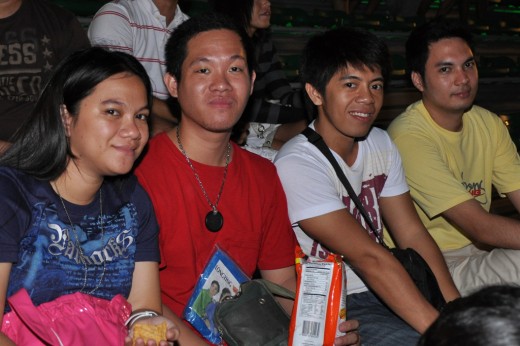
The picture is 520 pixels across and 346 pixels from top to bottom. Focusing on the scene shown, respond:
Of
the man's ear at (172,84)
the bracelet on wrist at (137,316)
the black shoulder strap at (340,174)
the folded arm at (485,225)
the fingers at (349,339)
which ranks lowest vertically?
the fingers at (349,339)

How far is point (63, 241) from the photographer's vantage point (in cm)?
226

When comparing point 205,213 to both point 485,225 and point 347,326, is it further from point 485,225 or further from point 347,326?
point 485,225

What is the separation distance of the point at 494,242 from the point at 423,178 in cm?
42

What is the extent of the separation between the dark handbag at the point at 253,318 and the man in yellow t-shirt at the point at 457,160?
1127mm

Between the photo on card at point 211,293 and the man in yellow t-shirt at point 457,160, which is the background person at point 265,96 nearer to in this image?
the man in yellow t-shirt at point 457,160

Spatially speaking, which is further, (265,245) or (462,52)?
(462,52)

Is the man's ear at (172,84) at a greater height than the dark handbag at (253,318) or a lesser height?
greater

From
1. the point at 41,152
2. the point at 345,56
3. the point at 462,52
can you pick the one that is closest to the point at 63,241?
the point at 41,152

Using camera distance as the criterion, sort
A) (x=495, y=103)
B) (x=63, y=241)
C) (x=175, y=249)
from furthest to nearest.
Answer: (x=495, y=103)
(x=175, y=249)
(x=63, y=241)

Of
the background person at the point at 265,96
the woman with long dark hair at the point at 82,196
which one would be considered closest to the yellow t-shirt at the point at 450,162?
the background person at the point at 265,96

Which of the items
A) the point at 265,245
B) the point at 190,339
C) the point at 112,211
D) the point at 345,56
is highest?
the point at 345,56

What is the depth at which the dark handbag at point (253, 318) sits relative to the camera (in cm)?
251

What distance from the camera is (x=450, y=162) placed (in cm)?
361

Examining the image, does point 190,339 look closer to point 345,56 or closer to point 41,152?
point 41,152
